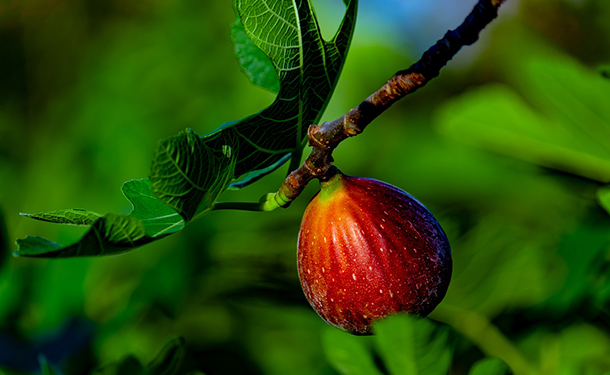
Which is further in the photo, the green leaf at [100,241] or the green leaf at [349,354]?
the green leaf at [349,354]

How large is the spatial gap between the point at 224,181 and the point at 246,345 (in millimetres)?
970

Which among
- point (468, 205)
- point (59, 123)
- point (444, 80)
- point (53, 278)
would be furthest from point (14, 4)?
point (468, 205)

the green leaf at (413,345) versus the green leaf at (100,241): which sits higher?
the green leaf at (100,241)

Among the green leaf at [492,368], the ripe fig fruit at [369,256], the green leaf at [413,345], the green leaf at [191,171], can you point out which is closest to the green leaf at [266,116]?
the green leaf at [191,171]

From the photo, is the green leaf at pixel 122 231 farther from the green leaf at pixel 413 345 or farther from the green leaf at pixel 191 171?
the green leaf at pixel 413 345

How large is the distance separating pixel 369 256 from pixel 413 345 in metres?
0.12

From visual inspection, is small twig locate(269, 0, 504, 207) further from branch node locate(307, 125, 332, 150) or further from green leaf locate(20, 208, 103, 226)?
green leaf locate(20, 208, 103, 226)

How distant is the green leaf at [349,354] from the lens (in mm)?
756

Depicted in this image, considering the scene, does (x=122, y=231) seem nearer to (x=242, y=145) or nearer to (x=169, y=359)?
(x=242, y=145)

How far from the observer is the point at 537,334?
1105mm

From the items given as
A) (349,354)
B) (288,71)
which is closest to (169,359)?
(349,354)

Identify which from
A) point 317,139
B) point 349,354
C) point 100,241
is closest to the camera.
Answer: point 100,241

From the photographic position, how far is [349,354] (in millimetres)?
770

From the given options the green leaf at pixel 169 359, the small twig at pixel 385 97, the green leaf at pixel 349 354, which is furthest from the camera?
the green leaf at pixel 169 359
